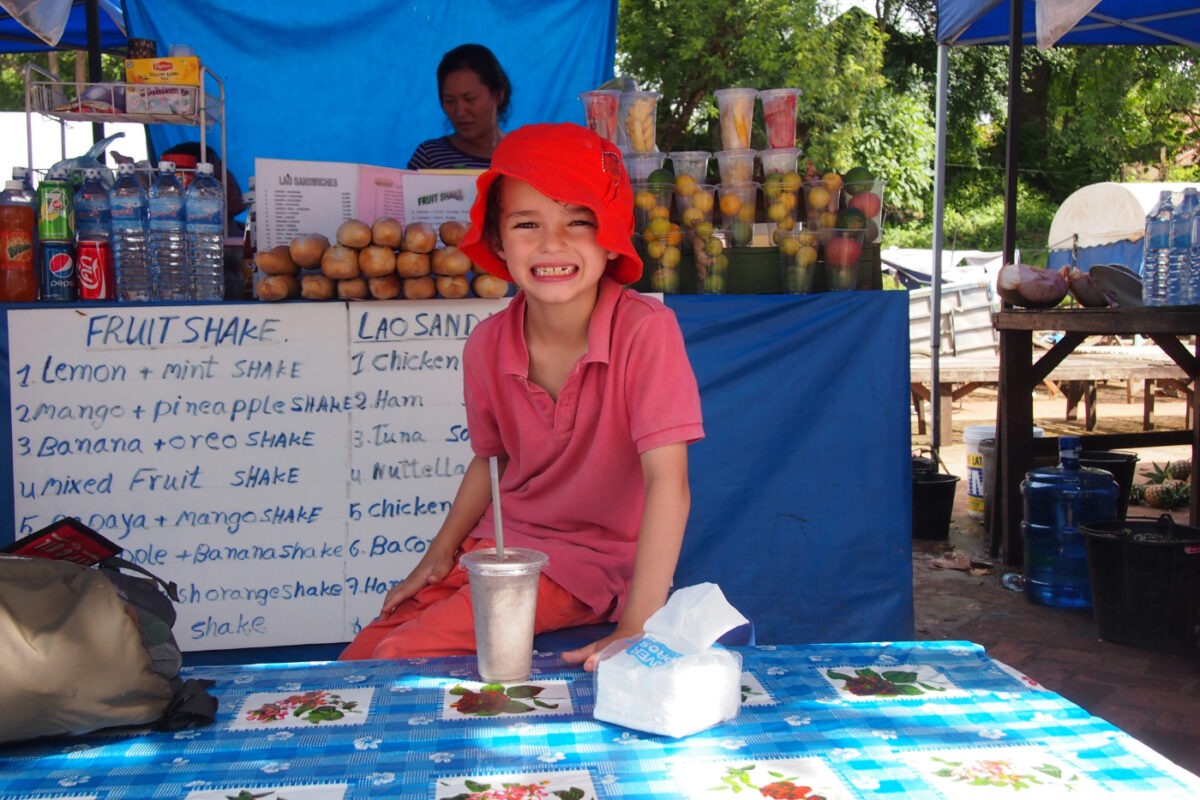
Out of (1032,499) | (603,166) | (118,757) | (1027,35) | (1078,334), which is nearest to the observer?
(118,757)

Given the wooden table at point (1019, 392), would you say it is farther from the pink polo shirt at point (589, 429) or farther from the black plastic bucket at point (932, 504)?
the pink polo shirt at point (589, 429)

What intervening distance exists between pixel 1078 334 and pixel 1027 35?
12.2 ft

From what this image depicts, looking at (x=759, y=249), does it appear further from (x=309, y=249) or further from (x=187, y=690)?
(x=187, y=690)

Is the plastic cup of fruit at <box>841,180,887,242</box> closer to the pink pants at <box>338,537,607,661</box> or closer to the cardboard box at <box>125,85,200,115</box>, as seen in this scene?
the pink pants at <box>338,537,607,661</box>

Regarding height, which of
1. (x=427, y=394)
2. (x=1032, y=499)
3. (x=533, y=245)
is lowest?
(x=1032, y=499)

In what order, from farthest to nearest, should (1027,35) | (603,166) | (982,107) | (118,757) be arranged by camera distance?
(982,107) < (1027,35) < (603,166) < (118,757)

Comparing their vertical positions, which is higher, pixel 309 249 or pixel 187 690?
pixel 309 249

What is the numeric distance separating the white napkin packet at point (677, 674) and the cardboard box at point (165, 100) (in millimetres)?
2802

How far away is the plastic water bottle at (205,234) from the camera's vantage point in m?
3.36

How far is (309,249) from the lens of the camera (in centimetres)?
327

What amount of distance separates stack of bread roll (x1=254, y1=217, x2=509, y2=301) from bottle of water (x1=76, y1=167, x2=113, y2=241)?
1.55 ft

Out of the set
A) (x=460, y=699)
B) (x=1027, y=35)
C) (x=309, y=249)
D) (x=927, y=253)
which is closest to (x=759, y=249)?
(x=309, y=249)

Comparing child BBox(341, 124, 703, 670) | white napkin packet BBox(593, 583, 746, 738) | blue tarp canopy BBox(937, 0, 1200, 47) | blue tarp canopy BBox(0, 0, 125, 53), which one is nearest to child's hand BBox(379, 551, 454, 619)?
child BBox(341, 124, 703, 670)

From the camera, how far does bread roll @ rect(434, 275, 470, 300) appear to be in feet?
11.0
